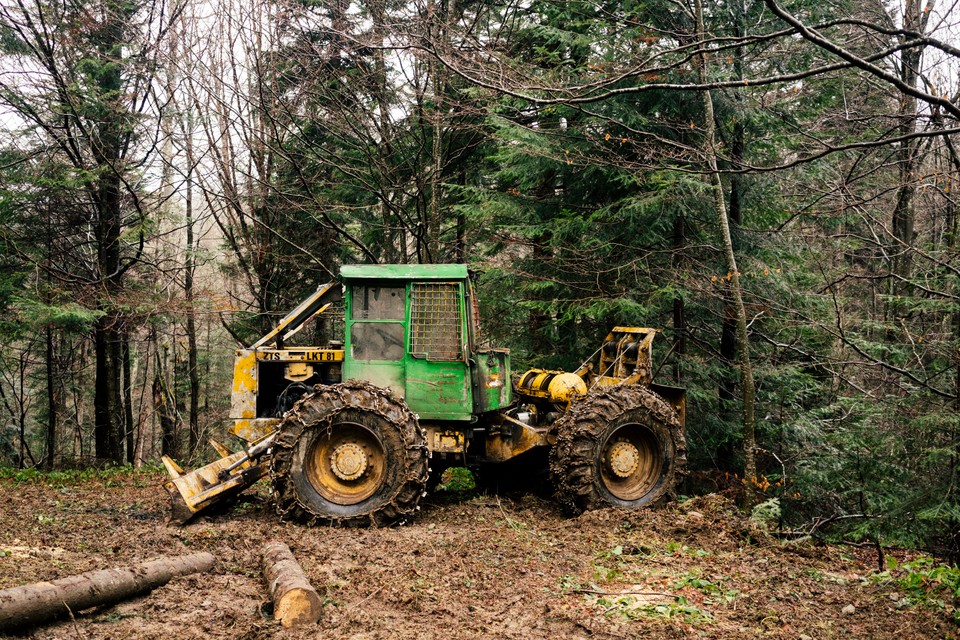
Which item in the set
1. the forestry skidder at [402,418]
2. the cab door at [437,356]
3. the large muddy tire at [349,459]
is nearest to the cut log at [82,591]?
the large muddy tire at [349,459]

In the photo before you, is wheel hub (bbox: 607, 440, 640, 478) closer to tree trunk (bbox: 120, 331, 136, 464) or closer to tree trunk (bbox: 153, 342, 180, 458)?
tree trunk (bbox: 120, 331, 136, 464)

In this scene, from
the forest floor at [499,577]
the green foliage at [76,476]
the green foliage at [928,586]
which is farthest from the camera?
the green foliage at [76,476]

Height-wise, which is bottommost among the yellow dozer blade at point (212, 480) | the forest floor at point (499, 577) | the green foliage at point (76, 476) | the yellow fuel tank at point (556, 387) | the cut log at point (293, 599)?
the green foliage at point (76, 476)

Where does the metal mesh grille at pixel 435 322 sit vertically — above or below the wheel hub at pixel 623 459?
above

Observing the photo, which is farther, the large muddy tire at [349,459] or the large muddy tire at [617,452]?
the large muddy tire at [617,452]

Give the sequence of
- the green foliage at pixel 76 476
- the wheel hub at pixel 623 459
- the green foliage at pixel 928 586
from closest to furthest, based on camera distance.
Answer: the green foliage at pixel 928 586 → the wheel hub at pixel 623 459 → the green foliage at pixel 76 476

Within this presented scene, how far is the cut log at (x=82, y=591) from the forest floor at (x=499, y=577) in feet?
0.32

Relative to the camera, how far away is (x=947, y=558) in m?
7.79

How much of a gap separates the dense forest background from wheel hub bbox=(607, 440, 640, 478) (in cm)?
183

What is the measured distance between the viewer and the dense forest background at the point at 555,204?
9805 mm

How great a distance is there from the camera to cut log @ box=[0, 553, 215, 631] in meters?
3.96

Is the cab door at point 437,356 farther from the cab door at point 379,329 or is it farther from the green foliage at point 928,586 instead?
the green foliage at point 928,586

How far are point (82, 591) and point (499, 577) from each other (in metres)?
2.91

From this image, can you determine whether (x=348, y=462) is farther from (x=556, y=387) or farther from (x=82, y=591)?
(x=82, y=591)
